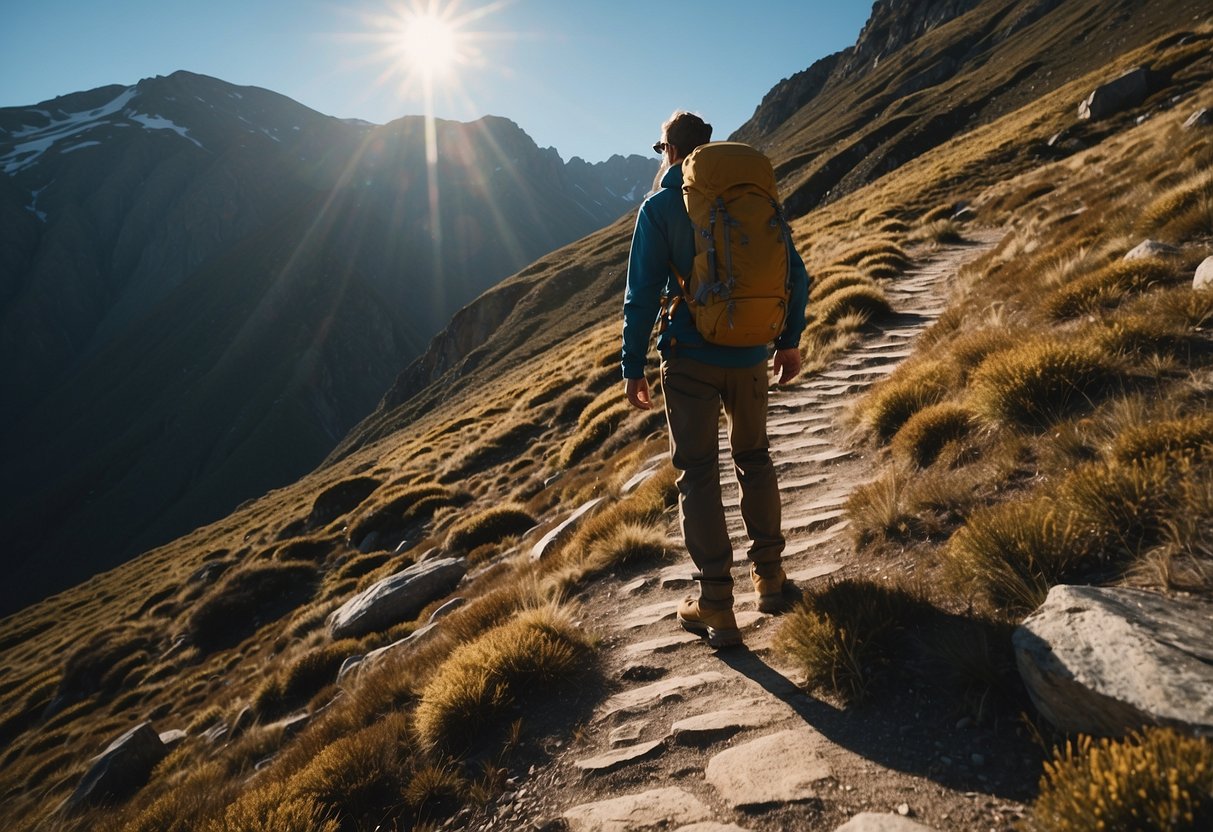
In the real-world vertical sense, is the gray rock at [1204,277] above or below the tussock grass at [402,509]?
above

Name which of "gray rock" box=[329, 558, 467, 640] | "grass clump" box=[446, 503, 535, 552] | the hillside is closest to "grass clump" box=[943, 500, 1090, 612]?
the hillside

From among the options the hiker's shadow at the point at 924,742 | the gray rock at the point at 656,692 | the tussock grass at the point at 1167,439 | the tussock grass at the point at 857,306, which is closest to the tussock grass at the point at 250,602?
the tussock grass at the point at 857,306

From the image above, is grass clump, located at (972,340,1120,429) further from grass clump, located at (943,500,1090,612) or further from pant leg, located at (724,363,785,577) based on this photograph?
pant leg, located at (724,363,785,577)

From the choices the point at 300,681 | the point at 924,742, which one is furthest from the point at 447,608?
the point at 924,742

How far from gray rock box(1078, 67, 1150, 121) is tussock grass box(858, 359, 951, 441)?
38820 mm

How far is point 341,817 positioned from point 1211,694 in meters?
4.15

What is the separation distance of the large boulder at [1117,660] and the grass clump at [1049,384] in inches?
97.6

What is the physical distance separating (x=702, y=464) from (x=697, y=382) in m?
0.57

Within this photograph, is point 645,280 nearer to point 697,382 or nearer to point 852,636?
point 697,382

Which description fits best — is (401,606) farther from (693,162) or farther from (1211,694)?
(1211,694)

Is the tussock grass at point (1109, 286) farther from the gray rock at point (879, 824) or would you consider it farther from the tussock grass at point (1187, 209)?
the gray rock at point (879, 824)

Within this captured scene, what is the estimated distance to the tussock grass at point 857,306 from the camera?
1245 centimetres

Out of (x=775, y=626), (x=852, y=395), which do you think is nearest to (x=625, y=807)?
(x=775, y=626)

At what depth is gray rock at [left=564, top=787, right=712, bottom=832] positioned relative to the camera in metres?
2.67
